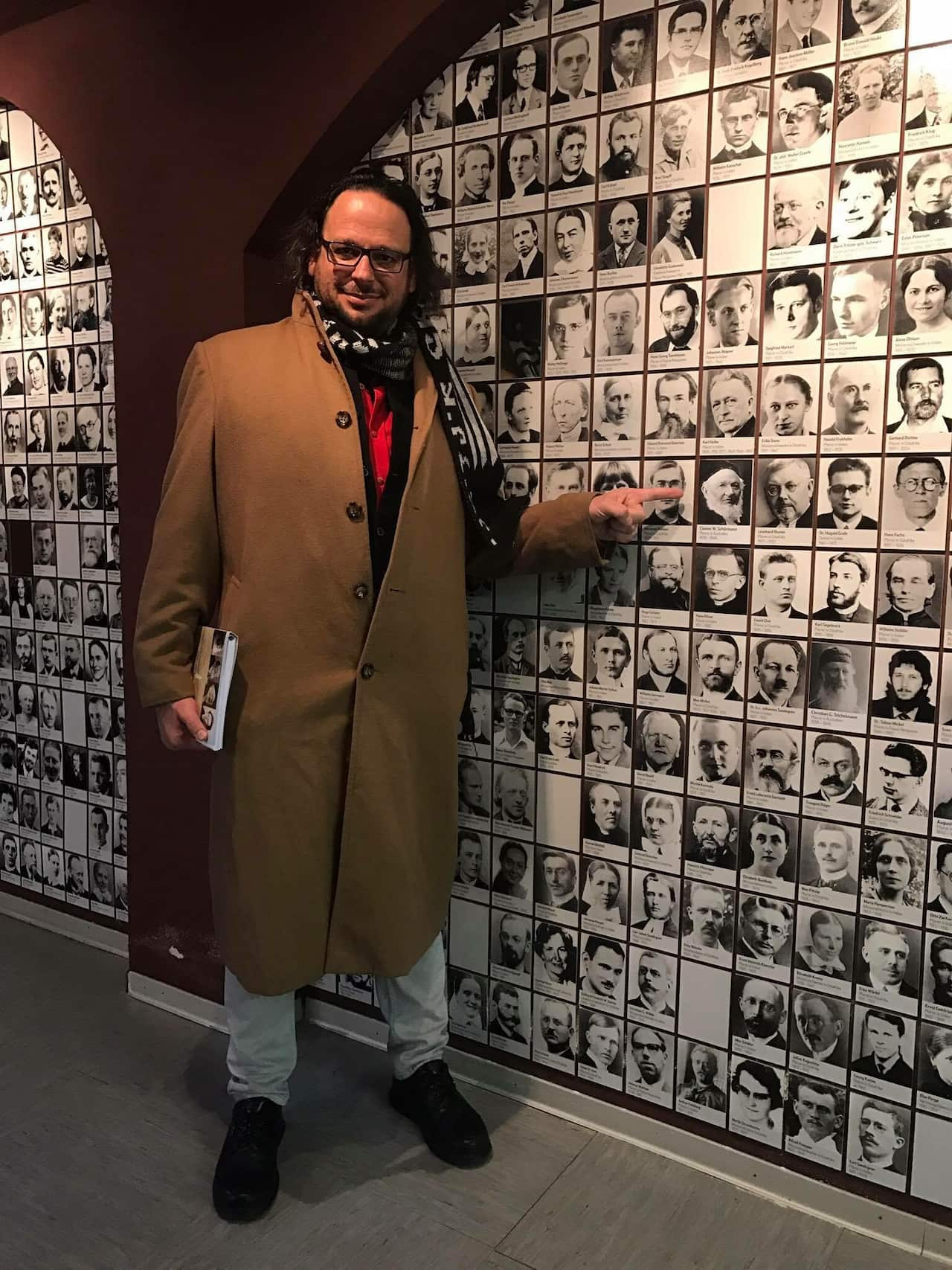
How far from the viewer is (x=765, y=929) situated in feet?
5.25

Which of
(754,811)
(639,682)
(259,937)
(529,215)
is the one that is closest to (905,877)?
(754,811)

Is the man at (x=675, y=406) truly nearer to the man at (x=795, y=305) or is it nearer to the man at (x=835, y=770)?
the man at (x=795, y=305)

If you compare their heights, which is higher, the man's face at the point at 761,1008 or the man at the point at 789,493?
the man at the point at 789,493

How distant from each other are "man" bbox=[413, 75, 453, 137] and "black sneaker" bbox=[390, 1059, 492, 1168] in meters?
1.62

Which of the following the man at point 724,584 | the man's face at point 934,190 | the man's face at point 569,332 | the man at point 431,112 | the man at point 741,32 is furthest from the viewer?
the man at point 431,112

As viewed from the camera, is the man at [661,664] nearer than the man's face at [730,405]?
No

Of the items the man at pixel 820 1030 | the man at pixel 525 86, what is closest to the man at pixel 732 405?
the man at pixel 525 86

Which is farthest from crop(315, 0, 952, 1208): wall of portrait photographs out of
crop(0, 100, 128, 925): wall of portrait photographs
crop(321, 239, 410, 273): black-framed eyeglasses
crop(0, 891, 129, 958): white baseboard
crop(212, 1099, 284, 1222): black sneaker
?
crop(0, 891, 129, 958): white baseboard

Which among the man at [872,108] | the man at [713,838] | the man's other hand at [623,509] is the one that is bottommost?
the man at [713,838]

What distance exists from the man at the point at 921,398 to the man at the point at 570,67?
666 mm

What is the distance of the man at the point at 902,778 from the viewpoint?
1.45m

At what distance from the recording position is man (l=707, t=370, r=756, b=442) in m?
1.53

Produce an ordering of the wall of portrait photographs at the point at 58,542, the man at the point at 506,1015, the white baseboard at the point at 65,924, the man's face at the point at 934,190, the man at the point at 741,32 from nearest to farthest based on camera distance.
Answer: the man's face at the point at 934,190, the man at the point at 741,32, the man at the point at 506,1015, the wall of portrait photographs at the point at 58,542, the white baseboard at the point at 65,924

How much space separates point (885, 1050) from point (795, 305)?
110cm
